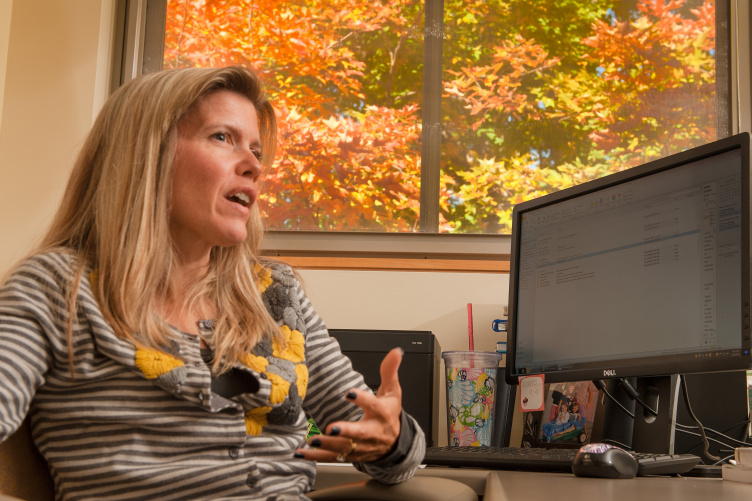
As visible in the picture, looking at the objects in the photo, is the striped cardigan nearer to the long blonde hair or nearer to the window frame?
the long blonde hair

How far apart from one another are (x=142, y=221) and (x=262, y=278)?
25cm

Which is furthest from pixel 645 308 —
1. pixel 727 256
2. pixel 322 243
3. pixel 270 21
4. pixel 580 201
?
pixel 270 21

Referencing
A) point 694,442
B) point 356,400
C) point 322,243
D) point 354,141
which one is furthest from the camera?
point 354,141

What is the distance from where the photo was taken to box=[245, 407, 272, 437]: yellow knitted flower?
3.56ft

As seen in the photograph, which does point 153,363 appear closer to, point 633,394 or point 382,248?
point 633,394

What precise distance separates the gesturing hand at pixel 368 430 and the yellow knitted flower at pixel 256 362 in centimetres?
18

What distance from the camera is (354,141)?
7.69 ft

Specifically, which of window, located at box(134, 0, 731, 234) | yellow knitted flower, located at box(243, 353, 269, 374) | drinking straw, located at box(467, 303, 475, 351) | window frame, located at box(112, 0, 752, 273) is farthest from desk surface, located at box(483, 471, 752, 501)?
window, located at box(134, 0, 731, 234)

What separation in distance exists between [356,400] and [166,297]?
0.40 metres

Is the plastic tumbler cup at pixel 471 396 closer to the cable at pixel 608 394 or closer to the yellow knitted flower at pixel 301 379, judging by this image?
the cable at pixel 608 394

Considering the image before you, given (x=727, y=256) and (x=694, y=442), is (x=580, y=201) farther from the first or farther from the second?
(x=694, y=442)

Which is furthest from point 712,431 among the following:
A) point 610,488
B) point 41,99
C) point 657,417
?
point 41,99

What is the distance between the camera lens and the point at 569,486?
38.6 inches

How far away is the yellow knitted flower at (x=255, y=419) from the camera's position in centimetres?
108
